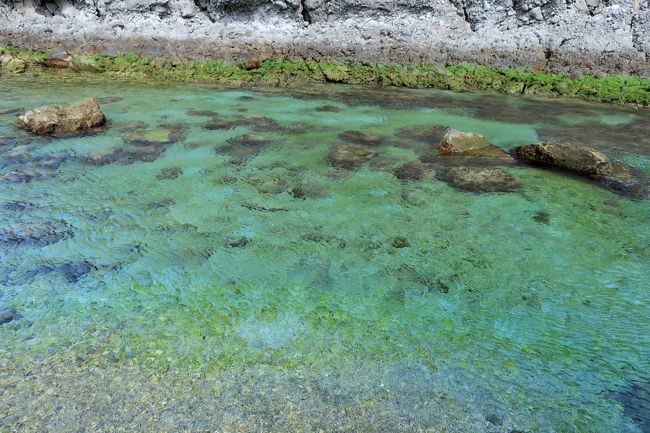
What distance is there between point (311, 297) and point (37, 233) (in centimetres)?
249

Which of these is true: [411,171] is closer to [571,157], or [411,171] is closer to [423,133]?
[423,133]

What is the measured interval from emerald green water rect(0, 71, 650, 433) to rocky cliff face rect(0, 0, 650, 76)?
17.4ft

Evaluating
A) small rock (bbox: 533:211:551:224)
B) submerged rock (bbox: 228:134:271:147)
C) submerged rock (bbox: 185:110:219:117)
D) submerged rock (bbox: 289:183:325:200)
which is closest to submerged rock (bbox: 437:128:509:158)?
small rock (bbox: 533:211:551:224)

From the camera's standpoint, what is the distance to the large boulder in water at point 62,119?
22.5 ft

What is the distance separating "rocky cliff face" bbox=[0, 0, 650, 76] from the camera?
10789mm

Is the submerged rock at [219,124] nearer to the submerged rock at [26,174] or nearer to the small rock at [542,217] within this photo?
the submerged rock at [26,174]

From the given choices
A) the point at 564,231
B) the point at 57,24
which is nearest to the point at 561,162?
the point at 564,231

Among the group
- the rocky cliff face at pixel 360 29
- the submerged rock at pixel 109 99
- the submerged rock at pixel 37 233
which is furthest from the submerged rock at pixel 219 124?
the rocky cliff face at pixel 360 29

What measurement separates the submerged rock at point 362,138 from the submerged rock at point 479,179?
4.30 feet

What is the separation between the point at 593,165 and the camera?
5.86 meters

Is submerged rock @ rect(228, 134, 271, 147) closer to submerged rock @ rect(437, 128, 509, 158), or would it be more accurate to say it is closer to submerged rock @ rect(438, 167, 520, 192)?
submerged rock @ rect(437, 128, 509, 158)

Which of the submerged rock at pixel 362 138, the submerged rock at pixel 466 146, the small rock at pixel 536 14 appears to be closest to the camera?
the submerged rock at pixel 466 146

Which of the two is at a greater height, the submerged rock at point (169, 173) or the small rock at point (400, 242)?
the small rock at point (400, 242)

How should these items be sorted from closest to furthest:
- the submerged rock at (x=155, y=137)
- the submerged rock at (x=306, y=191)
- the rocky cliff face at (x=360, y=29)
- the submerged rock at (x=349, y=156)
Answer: the submerged rock at (x=306, y=191) → the submerged rock at (x=349, y=156) → the submerged rock at (x=155, y=137) → the rocky cliff face at (x=360, y=29)
